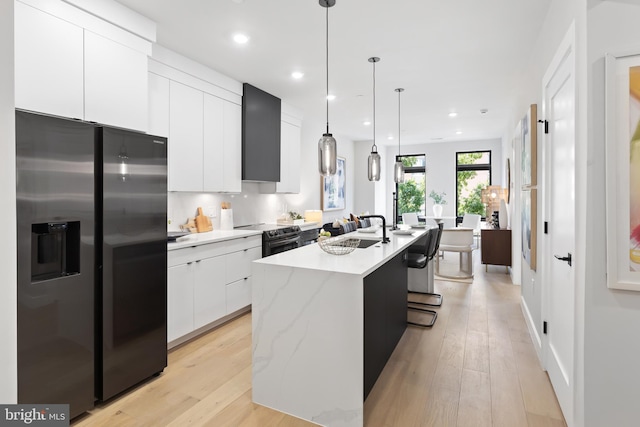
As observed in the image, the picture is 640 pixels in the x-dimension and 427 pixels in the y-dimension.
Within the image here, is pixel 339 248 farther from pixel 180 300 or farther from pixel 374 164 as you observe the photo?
pixel 374 164

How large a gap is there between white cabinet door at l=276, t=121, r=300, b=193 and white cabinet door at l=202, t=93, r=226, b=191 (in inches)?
46.6

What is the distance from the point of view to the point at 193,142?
3.61m

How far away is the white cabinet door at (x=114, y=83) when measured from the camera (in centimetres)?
244

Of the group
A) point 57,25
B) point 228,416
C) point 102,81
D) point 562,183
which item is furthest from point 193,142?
point 562,183

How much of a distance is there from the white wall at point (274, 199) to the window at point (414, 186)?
6.21 ft

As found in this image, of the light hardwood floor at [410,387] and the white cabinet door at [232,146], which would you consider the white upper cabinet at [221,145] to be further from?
the light hardwood floor at [410,387]

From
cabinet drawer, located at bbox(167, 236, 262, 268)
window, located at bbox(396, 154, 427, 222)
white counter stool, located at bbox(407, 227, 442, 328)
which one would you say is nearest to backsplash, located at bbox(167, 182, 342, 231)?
cabinet drawer, located at bbox(167, 236, 262, 268)

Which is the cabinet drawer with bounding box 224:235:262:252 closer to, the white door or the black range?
the black range

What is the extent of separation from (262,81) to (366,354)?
3.40 m

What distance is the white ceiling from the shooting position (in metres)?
2.62

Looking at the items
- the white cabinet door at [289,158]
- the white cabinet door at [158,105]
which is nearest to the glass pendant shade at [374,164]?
the white cabinet door at [289,158]

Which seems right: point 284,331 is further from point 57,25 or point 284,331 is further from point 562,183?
point 57,25

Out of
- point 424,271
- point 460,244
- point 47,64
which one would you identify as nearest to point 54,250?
point 47,64

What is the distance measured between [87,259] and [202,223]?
183cm
